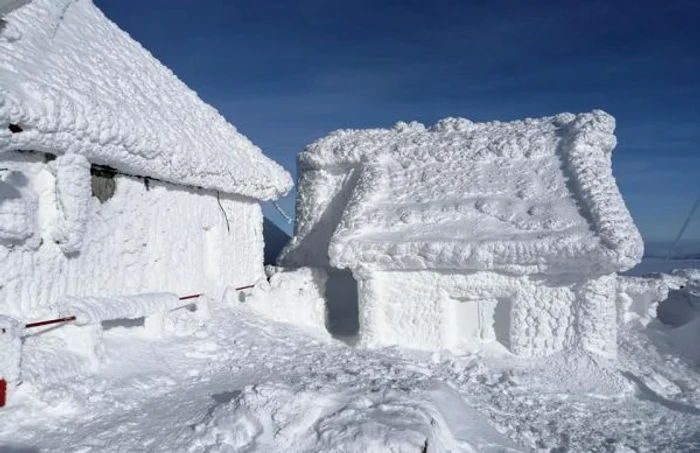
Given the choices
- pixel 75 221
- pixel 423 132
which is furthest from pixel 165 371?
pixel 423 132

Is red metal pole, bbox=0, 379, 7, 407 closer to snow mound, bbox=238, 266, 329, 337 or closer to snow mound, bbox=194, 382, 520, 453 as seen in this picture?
snow mound, bbox=194, 382, 520, 453

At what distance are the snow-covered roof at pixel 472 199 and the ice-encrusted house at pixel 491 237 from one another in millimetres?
24

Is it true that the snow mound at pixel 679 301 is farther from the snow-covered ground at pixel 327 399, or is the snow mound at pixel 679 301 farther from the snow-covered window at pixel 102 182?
the snow-covered window at pixel 102 182

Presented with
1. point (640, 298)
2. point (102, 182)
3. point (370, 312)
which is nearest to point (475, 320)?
point (370, 312)

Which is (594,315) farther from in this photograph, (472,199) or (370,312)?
(370,312)

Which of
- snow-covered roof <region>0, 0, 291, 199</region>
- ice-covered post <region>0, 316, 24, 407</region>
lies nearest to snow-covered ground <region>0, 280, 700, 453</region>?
ice-covered post <region>0, 316, 24, 407</region>

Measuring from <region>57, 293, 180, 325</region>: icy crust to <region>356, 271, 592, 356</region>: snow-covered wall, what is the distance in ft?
11.5

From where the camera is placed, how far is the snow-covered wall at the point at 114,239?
A: 6238 millimetres

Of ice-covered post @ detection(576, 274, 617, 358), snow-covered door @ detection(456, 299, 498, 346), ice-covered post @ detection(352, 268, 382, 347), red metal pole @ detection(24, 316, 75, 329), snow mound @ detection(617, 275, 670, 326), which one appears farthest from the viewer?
snow mound @ detection(617, 275, 670, 326)

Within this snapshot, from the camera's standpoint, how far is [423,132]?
13.2m

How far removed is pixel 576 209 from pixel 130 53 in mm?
7869

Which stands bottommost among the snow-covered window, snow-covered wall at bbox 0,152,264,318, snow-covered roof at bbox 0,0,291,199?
snow-covered wall at bbox 0,152,264,318

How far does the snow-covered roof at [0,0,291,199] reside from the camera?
6254 millimetres

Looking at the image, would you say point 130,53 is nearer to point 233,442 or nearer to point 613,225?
point 233,442
